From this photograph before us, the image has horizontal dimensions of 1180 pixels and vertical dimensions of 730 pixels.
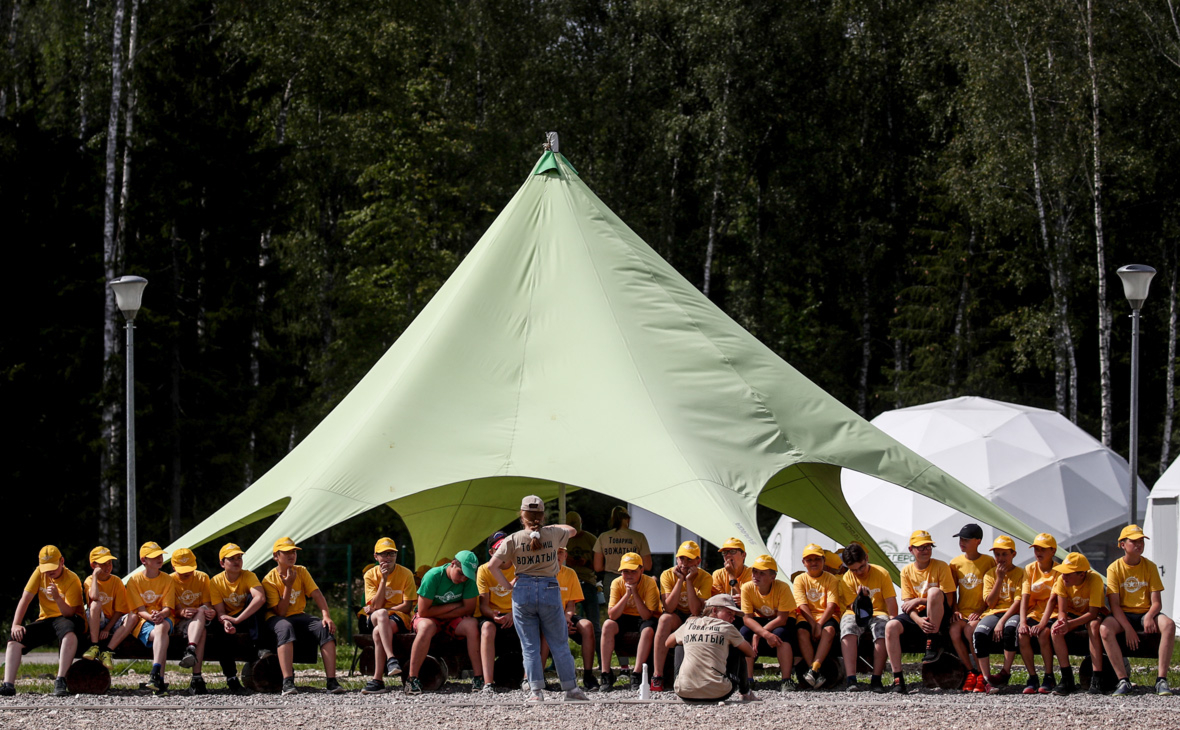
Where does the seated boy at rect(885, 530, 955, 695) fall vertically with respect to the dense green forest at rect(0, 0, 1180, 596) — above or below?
below

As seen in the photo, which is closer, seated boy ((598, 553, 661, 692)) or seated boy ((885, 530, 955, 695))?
seated boy ((885, 530, 955, 695))

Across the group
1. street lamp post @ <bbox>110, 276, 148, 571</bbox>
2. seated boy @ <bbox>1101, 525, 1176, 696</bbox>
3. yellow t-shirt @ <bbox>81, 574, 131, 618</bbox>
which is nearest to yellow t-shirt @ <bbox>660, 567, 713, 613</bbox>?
seated boy @ <bbox>1101, 525, 1176, 696</bbox>

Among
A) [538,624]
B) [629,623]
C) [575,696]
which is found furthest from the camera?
[629,623]

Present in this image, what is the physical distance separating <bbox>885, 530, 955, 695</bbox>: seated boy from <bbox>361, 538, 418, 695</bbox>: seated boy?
10.9ft

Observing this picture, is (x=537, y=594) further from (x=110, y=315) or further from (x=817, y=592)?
(x=110, y=315)

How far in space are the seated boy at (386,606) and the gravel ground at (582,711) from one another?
0.30 m

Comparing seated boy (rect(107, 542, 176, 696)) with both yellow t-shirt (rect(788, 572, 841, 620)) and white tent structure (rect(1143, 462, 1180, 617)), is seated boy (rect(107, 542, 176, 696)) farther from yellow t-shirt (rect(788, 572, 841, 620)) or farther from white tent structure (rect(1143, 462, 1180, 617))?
white tent structure (rect(1143, 462, 1180, 617))

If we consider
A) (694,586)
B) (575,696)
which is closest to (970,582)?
(694,586)

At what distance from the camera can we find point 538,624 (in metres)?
8.45

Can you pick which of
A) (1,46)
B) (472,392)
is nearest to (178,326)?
(1,46)

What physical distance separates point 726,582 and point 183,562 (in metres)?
3.75

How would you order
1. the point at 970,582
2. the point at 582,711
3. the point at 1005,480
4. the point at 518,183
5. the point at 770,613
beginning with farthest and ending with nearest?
1. the point at 518,183
2. the point at 1005,480
3. the point at 970,582
4. the point at 770,613
5. the point at 582,711

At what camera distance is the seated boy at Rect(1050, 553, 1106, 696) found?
8.88 metres

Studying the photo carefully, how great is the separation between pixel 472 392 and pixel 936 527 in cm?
888
